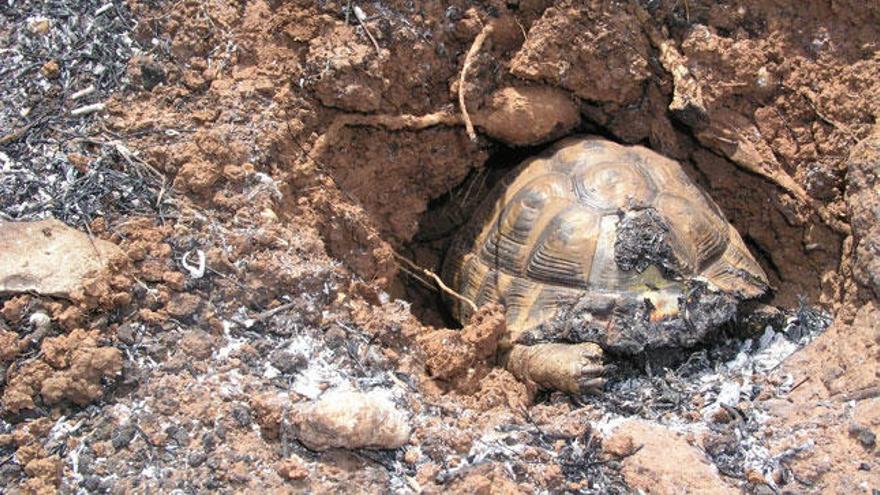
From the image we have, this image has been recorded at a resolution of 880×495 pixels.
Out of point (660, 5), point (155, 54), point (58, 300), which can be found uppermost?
point (660, 5)

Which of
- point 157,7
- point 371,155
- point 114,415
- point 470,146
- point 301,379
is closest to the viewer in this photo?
point 114,415

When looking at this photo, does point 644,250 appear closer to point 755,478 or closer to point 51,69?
point 755,478

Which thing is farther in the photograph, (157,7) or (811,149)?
(811,149)

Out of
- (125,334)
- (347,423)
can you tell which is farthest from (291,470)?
(125,334)

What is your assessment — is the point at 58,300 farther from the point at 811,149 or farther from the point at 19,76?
the point at 811,149

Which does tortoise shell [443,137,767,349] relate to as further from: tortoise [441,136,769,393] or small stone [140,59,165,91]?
small stone [140,59,165,91]

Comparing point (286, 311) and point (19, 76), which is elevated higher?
point (19, 76)

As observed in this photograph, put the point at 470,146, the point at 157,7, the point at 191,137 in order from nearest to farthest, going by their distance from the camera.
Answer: the point at 191,137
the point at 157,7
the point at 470,146

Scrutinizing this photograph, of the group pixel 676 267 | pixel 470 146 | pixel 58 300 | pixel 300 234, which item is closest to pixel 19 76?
pixel 58 300
